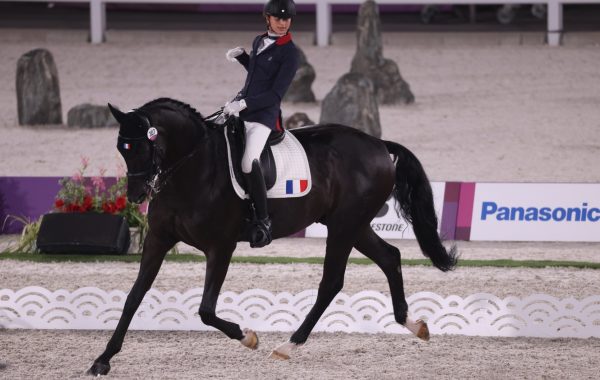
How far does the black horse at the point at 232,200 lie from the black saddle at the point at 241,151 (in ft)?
0.23

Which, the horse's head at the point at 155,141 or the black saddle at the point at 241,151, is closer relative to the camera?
the horse's head at the point at 155,141

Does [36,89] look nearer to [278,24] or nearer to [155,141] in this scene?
[278,24]

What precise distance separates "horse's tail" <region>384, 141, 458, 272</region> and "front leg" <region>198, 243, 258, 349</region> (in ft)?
5.61

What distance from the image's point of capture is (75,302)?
1016 centimetres

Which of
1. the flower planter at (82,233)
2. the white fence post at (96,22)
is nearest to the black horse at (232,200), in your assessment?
the flower planter at (82,233)

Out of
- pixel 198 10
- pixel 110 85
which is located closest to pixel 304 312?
pixel 110 85

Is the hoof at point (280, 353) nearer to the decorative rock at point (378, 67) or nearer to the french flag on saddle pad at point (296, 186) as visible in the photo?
the french flag on saddle pad at point (296, 186)

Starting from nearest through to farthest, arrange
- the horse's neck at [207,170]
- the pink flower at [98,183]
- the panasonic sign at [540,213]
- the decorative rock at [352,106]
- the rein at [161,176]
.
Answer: the rein at [161,176]
the horse's neck at [207,170]
the pink flower at [98,183]
the panasonic sign at [540,213]
the decorative rock at [352,106]

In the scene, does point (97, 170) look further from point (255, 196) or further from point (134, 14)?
point (134, 14)

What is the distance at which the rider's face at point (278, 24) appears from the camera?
8835 millimetres

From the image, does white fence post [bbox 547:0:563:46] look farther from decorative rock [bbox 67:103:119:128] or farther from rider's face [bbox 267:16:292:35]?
rider's face [bbox 267:16:292:35]

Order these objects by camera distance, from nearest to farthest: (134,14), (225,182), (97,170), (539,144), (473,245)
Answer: (225,182), (473,245), (97,170), (539,144), (134,14)

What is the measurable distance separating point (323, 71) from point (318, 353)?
16.7 meters

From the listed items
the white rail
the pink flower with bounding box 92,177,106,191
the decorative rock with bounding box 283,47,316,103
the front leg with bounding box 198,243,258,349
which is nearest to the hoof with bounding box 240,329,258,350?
the front leg with bounding box 198,243,258,349
